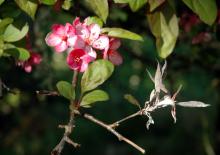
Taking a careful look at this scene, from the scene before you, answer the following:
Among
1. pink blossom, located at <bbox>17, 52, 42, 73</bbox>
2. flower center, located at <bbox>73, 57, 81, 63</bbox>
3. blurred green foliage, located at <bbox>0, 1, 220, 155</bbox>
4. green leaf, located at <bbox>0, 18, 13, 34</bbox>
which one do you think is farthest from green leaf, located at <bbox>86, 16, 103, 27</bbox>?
blurred green foliage, located at <bbox>0, 1, 220, 155</bbox>

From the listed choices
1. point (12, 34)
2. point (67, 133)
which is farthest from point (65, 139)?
point (12, 34)

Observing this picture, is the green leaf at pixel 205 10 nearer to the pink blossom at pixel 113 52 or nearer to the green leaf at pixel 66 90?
the pink blossom at pixel 113 52

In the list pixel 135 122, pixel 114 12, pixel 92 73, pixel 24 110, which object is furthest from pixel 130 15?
pixel 135 122

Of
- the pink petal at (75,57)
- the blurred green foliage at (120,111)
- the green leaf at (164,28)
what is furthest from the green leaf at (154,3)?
the blurred green foliage at (120,111)

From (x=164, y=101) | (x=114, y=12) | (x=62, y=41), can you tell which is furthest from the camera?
(x=114, y=12)

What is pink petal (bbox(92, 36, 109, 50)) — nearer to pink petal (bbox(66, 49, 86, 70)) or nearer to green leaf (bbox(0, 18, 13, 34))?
pink petal (bbox(66, 49, 86, 70))

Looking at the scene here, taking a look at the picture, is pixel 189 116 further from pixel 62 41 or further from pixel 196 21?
pixel 62 41
